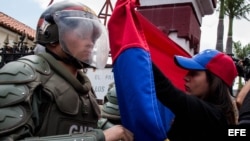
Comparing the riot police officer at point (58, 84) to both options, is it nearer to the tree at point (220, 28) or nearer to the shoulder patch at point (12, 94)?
the shoulder patch at point (12, 94)

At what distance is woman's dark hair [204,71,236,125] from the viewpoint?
2.41 metres

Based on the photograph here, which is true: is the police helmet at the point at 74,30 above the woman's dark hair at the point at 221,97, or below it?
above

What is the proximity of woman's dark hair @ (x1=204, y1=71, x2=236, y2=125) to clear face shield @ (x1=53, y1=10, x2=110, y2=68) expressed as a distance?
74 centimetres

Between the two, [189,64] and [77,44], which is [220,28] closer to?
[189,64]

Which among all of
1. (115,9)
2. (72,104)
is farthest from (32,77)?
(115,9)

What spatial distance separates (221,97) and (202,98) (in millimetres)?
116

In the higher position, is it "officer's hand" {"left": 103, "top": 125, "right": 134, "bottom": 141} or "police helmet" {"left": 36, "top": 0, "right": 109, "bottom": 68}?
"police helmet" {"left": 36, "top": 0, "right": 109, "bottom": 68}

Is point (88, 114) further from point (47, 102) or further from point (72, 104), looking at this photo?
point (47, 102)

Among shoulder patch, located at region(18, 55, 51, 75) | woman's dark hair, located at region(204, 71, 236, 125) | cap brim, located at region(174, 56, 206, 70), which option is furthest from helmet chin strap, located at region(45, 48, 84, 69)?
woman's dark hair, located at region(204, 71, 236, 125)

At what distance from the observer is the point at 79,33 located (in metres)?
2.23

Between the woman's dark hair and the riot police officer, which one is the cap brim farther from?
the riot police officer

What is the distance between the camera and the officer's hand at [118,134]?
1913 mm

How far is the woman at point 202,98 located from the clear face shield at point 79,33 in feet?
1.36

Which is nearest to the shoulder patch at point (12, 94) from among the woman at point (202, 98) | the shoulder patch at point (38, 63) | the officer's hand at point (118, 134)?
the shoulder patch at point (38, 63)
